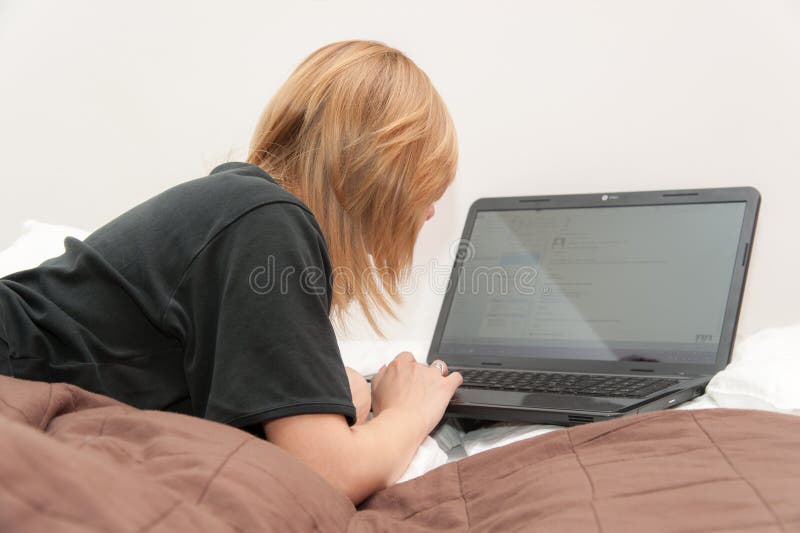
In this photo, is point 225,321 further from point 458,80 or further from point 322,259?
point 458,80

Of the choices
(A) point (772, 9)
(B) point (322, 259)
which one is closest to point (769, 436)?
(B) point (322, 259)

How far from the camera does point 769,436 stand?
0.68 meters

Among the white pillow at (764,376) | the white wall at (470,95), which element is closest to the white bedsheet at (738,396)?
the white pillow at (764,376)

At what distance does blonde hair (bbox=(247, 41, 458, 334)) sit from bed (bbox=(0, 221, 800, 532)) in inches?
11.3

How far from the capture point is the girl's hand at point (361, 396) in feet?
3.19

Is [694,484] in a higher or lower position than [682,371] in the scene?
higher

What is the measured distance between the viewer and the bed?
1.38 feet

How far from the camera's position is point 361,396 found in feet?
3.24

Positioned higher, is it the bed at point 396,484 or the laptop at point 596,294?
the bed at point 396,484

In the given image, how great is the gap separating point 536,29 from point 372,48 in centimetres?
58

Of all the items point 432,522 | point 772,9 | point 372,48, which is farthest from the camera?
point 772,9

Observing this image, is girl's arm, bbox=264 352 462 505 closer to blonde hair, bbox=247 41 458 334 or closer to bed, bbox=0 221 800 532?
bed, bbox=0 221 800 532

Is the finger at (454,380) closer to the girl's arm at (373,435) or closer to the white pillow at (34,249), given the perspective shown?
the girl's arm at (373,435)

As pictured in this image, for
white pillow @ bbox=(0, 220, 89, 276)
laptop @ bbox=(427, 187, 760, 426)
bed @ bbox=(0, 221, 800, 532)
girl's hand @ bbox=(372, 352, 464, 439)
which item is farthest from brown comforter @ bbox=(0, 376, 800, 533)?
white pillow @ bbox=(0, 220, 89, 276)
